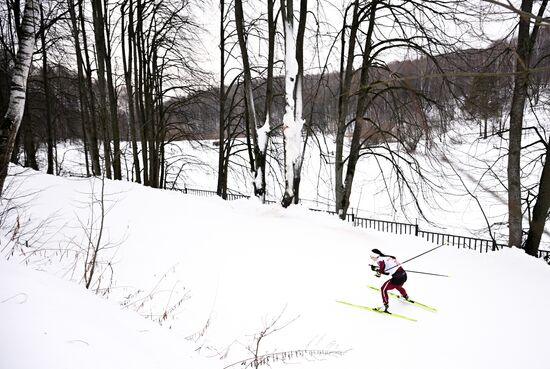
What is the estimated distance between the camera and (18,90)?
482 centimetres

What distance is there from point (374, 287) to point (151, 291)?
3.90 m

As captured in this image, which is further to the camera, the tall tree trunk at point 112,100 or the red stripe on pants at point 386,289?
the tall tree trunk at point 112,100

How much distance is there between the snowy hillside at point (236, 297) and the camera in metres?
2.38

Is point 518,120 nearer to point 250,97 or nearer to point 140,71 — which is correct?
point 250,97

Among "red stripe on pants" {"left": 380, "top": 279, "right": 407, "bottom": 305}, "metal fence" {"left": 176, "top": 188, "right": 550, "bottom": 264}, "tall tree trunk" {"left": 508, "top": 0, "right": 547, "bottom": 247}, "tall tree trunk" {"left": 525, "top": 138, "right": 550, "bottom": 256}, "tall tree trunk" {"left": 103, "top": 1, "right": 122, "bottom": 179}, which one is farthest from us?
"tall tree trunk" {"left": 103, "top": 1, "right": 122, "bottom": 179}

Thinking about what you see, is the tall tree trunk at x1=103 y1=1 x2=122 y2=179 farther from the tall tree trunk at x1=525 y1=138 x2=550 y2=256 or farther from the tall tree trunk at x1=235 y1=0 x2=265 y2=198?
the tall tree trunk at x1=525 y1=138 x2=550 y2=256

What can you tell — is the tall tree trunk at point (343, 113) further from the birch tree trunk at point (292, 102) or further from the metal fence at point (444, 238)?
the birch tree trunk at point (292, 102)

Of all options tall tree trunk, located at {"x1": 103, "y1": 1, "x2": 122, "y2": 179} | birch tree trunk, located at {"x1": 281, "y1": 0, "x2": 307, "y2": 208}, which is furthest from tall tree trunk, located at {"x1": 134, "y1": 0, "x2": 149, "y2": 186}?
birch tree trunk, located at {"x1": 281, "y1": 0, "x2": 307, "y2": 208}

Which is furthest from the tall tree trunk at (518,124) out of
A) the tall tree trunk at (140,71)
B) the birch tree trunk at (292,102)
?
the tall tree trunk at (140,71)

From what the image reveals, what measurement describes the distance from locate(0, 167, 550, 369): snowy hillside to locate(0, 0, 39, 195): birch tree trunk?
149 cm

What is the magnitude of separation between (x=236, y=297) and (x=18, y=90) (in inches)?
185

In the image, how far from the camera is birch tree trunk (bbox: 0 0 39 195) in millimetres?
4656

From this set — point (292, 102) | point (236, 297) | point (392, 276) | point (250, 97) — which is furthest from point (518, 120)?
point (236, 297)

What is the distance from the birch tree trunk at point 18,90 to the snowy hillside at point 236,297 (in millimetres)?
1491
